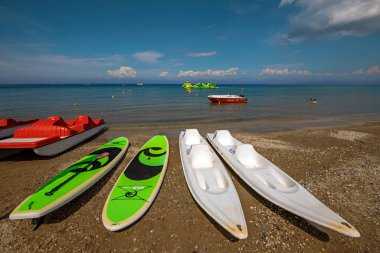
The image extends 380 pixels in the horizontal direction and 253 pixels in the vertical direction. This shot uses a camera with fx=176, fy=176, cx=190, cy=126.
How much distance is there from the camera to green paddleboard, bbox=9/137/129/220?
440cm

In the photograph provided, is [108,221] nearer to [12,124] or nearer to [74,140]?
[74,140]

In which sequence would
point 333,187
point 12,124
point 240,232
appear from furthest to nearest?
1. point 12,124
2. point 333,187
3. point 240,232

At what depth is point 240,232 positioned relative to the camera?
3787 mm

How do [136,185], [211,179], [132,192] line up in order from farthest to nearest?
[211,179] → [136,185] → [132,192]

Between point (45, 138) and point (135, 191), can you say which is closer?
point (135, 191)

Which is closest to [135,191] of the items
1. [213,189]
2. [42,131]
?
[213,189]

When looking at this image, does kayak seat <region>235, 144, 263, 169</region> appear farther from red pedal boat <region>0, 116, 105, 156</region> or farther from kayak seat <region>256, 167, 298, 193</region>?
red pedal boat <region>0, 116, 105, 156</region>

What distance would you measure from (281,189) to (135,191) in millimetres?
4476

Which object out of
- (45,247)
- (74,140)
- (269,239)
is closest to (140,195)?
(45,247)

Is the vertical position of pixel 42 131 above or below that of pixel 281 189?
above

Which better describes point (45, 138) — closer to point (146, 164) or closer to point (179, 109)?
point (146, 164)

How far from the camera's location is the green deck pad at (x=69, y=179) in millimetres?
4723

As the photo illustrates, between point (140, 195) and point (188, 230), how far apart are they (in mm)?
1757

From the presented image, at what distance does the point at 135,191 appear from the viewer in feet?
18.1
